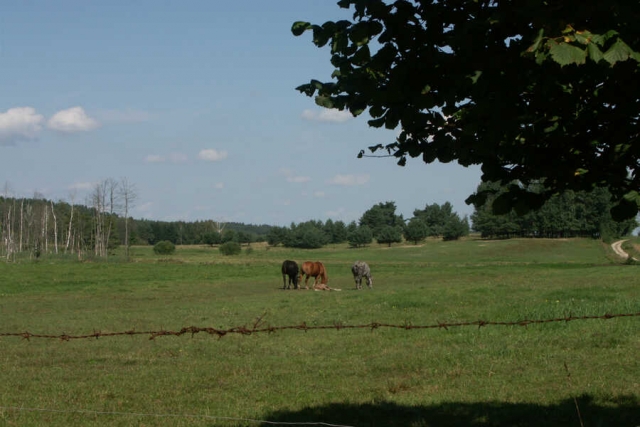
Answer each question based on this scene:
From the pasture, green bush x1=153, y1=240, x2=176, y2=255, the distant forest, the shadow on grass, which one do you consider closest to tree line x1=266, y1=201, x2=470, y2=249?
the distant forest

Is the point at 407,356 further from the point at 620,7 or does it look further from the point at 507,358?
the point at 620,7

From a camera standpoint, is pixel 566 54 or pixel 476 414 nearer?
pixel 566 54

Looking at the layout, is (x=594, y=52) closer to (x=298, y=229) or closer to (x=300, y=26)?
(x=300, y=26)

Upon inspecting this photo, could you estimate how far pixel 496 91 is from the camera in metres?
3.70

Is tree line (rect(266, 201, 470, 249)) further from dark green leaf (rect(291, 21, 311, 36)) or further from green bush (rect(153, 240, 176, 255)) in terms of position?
dark green leaf (rect(291, 21, 311, 36))

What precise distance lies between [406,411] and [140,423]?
2938 millimetres

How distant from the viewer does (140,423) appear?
23.5ft

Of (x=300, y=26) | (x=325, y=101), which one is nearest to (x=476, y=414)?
(x=325, y=101)

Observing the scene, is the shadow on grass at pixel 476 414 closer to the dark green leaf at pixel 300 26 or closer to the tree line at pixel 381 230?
the dark green leaf at pixel 300 26

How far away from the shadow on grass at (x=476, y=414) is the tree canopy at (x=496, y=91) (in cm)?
338

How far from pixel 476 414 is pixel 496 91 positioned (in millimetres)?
4650

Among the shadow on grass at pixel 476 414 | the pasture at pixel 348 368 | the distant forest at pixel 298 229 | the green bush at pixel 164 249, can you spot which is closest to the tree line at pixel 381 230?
the distant forest at pixel 298 229

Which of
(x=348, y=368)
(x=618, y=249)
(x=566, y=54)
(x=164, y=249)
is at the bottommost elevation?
(x=348, y=368)

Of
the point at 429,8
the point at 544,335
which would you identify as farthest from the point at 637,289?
the point at 429,8
